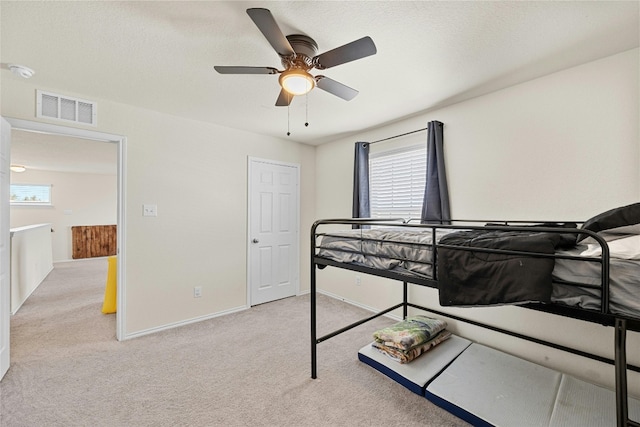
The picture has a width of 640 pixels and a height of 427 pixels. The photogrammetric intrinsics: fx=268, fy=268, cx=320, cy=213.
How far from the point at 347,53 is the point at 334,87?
1.35 feet

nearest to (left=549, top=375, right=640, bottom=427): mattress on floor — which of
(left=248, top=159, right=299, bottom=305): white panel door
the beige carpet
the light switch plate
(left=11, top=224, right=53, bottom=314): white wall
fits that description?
the beige carpet

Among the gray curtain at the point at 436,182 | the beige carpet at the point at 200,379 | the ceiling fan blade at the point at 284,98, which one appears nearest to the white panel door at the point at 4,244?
the beige carpet at the point at 200,379

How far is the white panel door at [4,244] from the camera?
6.73 ft

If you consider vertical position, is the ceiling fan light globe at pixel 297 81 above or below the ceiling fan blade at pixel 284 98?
below

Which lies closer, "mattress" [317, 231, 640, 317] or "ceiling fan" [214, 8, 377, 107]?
"mattress" [317, 231, 640, 317]

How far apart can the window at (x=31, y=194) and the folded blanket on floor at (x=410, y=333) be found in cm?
856

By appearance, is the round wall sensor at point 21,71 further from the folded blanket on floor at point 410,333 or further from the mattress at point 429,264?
the folded blanket on floor at point 410,333

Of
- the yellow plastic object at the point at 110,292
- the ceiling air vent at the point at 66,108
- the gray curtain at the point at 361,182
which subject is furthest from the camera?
the gray curtain at the point at 361,182

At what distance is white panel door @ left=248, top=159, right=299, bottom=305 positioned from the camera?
12.1 ft

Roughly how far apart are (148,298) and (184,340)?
615mm

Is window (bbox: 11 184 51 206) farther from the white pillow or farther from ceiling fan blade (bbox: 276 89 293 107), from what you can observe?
the white pillow

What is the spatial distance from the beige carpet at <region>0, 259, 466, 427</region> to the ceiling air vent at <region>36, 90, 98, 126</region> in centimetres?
213

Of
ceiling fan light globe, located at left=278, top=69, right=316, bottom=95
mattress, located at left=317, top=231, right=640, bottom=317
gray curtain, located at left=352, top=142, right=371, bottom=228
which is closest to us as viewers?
mattress, located at left=317, top=231, right=640, bottom=317

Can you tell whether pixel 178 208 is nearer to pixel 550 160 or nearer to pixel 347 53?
pixel 347 53
